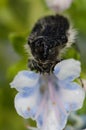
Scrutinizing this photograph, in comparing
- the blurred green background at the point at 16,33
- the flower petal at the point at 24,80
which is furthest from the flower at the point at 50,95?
the blurred green background at the point at 16,33

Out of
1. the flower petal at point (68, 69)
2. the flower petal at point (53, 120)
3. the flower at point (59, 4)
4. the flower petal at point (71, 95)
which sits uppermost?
the flower at point (59, 4)

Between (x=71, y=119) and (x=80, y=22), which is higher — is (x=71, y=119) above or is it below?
below

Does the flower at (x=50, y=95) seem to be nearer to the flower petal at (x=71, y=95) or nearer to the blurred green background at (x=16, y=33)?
the flower petal at (x=71, y=95)

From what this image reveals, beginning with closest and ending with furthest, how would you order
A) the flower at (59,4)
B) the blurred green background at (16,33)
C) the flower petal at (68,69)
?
the flower petal at (68,69) → the flower at (59,4) → the blurred green background at (16,33)

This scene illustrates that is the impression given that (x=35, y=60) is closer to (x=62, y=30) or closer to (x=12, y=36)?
(x=62, y=30)

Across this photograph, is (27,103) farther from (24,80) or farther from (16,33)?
(16,33)

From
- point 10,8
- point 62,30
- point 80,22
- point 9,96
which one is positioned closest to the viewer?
point 62,30

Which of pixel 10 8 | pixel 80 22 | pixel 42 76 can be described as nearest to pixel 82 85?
pixel 42 76
